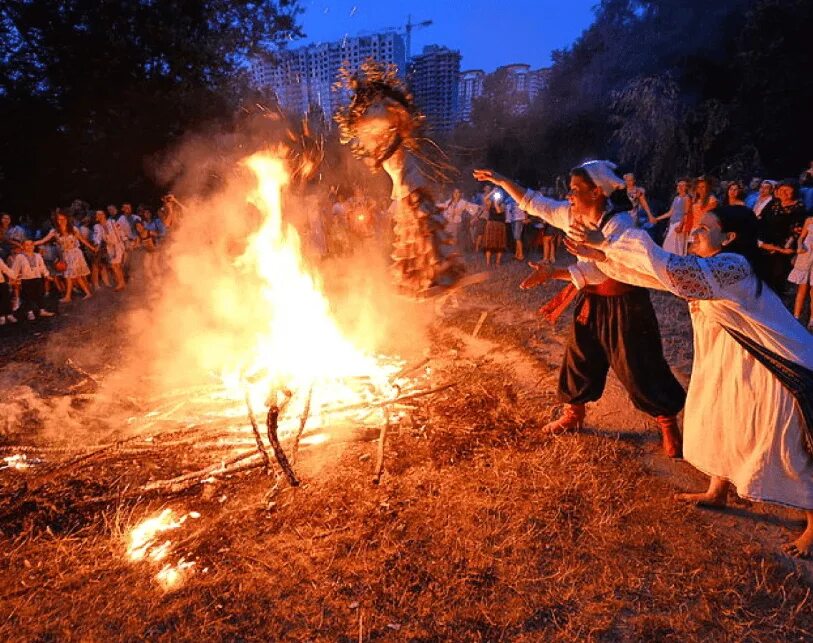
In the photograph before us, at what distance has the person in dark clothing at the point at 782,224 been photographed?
7328 millimetres

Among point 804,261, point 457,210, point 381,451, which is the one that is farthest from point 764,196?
point 381,451

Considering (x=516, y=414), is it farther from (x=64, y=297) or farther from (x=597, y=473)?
(x=64, y=297)

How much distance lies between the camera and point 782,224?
294 inches

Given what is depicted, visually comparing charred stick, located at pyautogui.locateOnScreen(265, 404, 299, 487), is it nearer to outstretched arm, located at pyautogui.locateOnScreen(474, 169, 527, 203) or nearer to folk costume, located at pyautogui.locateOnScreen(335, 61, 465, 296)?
folk costume, located at pyautogui.locateOnScreen(335, 61, 465, 296)

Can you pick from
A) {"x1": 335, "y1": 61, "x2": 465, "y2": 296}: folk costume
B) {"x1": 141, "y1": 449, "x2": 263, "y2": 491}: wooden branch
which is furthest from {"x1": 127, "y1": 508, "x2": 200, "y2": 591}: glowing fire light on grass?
{"x1": 335, "y1": 61, "x2": 465, "y2": 296}: folk costume

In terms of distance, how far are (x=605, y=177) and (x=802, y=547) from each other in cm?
241

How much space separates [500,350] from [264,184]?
125 inches

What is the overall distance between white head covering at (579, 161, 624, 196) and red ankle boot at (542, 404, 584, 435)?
166cm

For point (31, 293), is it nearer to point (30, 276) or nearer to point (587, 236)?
point (30, 276)

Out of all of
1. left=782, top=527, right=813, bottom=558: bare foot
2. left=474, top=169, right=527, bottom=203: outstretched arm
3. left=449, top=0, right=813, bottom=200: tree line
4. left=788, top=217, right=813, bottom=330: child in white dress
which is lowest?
left=782, top=527, right=813, bottom=558: bare foot

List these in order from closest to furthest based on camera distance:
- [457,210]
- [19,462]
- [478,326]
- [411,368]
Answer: [19,462] < [411,368] < [478,326] < [457,210]

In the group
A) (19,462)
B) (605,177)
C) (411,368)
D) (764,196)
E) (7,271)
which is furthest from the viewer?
(7,271)

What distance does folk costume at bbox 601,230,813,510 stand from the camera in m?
2.66

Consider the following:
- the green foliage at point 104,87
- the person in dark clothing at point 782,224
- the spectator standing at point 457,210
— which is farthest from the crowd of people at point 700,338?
the green foliage at point 104,87
